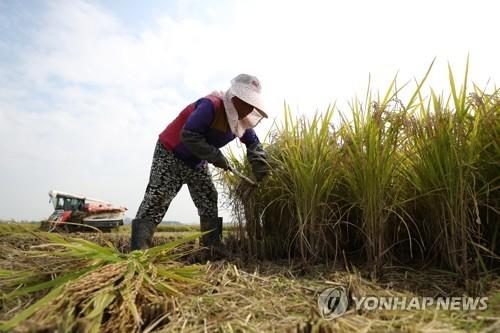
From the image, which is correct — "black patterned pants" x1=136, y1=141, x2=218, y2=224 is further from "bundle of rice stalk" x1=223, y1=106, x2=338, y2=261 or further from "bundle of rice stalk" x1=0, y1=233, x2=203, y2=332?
"bundle of rice stalk" x1=0, y1=233, x2=203, y2=332

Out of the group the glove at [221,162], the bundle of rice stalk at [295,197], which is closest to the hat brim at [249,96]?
the bundle of rice stalk at [295,197]

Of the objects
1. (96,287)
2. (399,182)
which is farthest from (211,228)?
(96,287)

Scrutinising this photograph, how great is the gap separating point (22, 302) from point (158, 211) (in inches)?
64.8

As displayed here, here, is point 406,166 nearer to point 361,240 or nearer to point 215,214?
point 361,240

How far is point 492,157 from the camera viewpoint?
1858mm

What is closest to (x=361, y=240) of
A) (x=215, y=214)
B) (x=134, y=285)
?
Answer: (x=215, y=214)

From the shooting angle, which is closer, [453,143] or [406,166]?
[453,143]

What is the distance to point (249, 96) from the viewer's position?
2768mm

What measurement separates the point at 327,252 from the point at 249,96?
3.90ft

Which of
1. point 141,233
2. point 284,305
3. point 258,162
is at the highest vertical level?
point 258,162

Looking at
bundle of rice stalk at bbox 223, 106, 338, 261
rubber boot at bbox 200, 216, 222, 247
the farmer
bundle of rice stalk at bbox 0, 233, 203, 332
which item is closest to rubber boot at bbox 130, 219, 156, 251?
the farmer

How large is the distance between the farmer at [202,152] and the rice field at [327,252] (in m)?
0.30

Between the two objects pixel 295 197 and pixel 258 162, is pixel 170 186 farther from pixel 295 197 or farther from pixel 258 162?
pixel 295 197

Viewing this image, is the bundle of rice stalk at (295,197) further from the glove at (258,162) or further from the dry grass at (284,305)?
the dry grass at (284,305)
